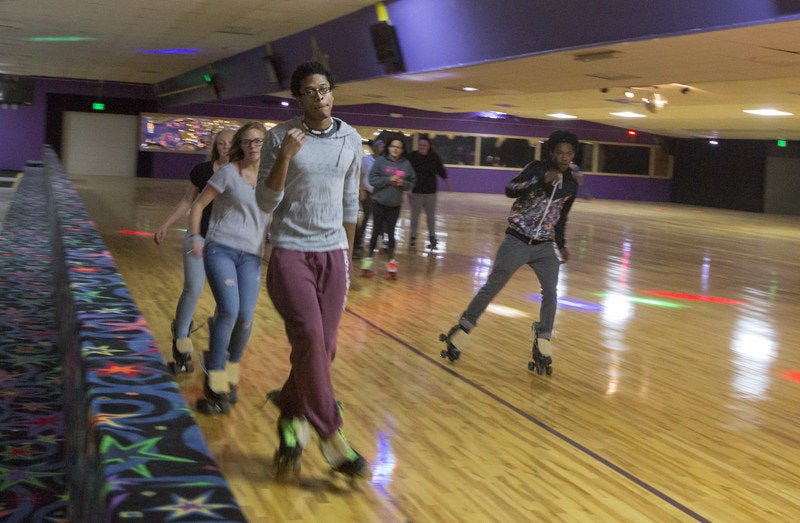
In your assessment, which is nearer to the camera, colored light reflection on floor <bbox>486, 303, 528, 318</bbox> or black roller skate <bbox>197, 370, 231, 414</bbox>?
black roller skate <bbox>197, 370, 231, 414</bbox>

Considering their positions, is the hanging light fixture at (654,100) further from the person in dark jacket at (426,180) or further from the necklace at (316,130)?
the necklace at (316,130)

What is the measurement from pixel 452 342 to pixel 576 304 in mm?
2753

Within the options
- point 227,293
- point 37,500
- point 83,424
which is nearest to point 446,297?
point 227,293

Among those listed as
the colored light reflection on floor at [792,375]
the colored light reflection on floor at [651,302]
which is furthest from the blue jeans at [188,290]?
the colored light reflection on floor at [651,302]

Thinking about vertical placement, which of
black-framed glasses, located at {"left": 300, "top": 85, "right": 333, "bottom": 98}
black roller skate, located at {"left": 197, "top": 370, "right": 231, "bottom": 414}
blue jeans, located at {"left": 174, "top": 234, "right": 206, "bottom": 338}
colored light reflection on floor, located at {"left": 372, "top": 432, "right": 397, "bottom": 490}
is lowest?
colored light reflection on floor, located at {"left": 372, "top": 432, "right": 397, "bottom": 490}

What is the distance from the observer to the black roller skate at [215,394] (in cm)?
390

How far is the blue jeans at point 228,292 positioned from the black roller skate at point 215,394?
0.03 metres

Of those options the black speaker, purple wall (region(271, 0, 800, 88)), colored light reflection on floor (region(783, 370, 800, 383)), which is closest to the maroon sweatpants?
colored light reflection on floor (region(783, 370, 800, 383))

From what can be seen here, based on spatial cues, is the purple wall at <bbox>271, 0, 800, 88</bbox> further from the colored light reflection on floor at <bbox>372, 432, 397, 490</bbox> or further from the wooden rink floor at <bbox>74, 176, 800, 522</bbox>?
the colored light reflection on floor at <bbox>372, 432, 397, 490</bbox>

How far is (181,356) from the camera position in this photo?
4598 millimetres

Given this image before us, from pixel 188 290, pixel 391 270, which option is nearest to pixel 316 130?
pixel 188 290

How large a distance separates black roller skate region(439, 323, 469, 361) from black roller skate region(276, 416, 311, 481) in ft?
6.89

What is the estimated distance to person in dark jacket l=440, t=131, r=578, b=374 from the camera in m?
4.81

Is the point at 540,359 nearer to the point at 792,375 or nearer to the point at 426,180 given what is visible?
the point at 792,375
